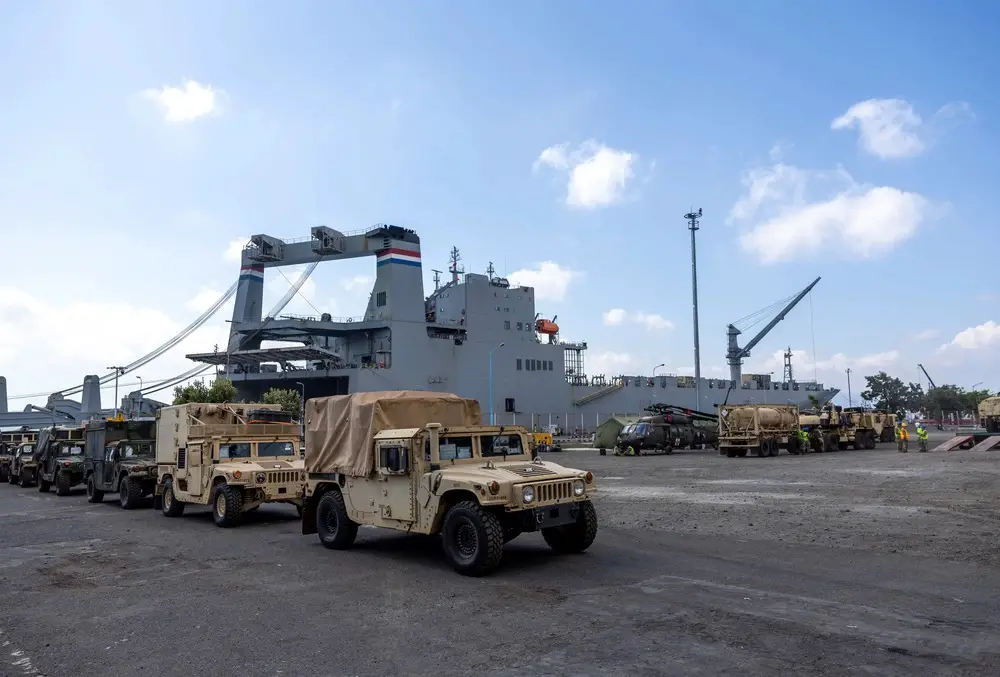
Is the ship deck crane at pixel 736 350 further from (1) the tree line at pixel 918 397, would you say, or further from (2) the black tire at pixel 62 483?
(2) the black tire at pixel 62 483

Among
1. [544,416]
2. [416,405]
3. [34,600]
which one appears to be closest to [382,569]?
[416,405]

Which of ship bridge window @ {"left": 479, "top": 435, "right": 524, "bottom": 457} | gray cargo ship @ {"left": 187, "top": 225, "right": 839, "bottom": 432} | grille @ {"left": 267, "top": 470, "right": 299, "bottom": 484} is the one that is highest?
gray cargo ship @ {"left": 187, "top": 225, "right": 839, "bottom": 432}

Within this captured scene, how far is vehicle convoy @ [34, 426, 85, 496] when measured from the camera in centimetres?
2256

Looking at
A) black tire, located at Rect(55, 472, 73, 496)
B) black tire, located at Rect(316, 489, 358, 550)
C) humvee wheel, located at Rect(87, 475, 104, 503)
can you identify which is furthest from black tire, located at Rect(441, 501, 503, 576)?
black tire, located at Rect(55, 472, 73, 496)

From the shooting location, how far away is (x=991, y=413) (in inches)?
1802

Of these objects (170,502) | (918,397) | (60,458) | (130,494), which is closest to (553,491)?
(170,502)

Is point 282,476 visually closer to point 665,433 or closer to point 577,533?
point 577,533

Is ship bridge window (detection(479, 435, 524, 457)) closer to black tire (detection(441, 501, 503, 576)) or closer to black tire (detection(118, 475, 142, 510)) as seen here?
black tire (detection(441, 501, 503, 576))

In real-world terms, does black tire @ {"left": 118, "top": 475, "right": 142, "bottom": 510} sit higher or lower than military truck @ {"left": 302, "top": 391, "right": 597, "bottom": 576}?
lower

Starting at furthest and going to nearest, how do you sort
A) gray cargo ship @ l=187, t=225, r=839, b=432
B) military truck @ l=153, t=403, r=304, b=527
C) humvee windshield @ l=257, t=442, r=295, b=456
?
1. gray cargo ship @ l=187, t=225, r=839, b=432
2. humvee windshield @ l=257, t=442, r=295, b=456
3. military truck @ l=153, t=403, r=304, b=527

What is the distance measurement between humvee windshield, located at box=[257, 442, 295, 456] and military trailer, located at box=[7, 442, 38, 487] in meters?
16.5

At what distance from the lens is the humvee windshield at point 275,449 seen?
15945mm

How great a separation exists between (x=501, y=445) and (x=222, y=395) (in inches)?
1863

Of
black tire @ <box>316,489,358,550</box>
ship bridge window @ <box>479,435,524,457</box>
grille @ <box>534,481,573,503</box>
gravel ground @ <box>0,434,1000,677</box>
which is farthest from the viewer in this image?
black tire @ <box>316,489,358,550</box>
